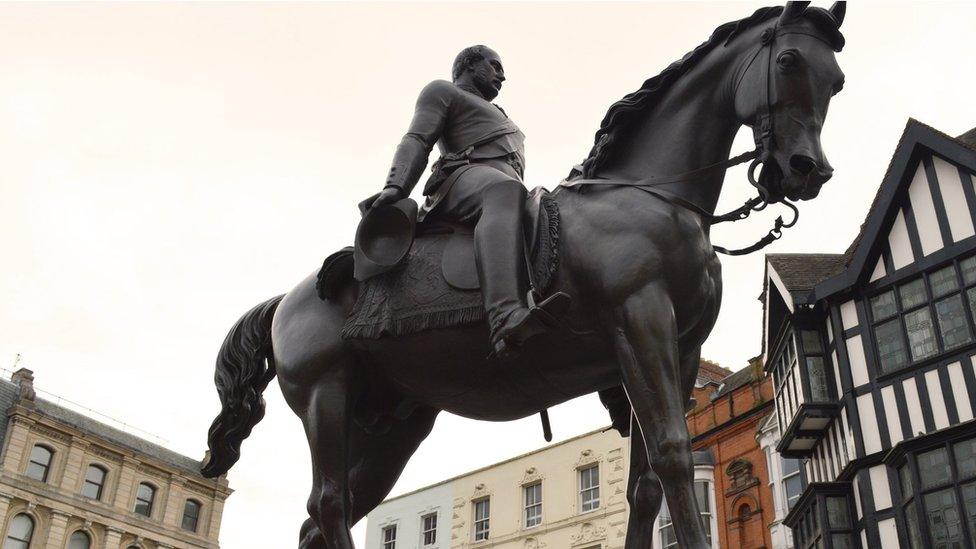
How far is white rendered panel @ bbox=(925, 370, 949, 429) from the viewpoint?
20.6 metres

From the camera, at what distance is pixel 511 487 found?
129 ft

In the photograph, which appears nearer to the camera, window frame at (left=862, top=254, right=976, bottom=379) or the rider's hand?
the rider's hand

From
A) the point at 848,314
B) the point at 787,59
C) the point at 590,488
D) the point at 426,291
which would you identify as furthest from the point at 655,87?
the point at 590,488

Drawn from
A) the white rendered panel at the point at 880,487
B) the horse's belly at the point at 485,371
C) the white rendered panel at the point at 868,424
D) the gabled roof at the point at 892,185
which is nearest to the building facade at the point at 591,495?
the white rendered panel at the point at 880,487

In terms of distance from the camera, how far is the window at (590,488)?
117 ft

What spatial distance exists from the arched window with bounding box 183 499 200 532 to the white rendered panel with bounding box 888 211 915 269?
42839 millimetres

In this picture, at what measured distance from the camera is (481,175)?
475 centimetres

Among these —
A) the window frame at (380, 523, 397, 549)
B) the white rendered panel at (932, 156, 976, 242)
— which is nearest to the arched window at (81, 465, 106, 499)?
the window frame at (380, 523, 397, 549)

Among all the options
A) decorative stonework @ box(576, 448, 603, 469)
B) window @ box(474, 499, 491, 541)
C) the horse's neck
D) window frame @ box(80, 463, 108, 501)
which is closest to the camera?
the horse's neck

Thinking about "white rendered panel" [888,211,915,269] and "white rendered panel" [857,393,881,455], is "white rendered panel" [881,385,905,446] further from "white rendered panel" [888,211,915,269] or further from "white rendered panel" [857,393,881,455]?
"white rendered panel" [888,211,915,269]

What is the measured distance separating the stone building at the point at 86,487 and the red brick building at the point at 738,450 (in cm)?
3186

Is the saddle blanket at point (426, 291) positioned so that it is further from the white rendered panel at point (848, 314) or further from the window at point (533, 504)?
the window at point (533, 504)

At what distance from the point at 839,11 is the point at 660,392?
2.10 m

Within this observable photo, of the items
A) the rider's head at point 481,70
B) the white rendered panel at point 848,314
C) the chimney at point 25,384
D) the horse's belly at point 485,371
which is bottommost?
the horse's belly at point 485,371
